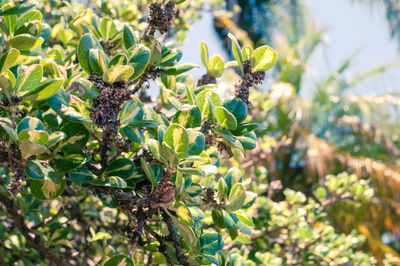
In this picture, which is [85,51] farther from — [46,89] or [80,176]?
[80,176]

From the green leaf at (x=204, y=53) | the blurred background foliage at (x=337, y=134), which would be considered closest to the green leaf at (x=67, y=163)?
the green leaf at (x=204, y=53)

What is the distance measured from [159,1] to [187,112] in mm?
286

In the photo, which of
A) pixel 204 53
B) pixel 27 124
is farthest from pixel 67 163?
pixel 204 53

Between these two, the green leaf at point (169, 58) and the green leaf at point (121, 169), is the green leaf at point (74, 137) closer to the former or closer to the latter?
the green leaf at point (121, 169)

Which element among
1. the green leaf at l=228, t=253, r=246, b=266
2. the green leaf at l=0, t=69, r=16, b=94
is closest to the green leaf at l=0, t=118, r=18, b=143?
the green leaf at l=0, t=69, r=16, b=94

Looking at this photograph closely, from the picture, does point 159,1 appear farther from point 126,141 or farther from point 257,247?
point 257,247

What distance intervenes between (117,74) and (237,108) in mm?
288

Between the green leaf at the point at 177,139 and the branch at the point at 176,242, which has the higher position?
the green leaf at the point at 177,139

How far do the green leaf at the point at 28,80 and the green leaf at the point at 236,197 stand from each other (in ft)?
1.59

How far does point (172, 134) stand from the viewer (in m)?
0.80

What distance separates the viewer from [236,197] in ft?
3.02

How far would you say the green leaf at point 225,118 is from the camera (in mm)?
847

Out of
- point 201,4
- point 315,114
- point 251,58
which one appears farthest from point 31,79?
point 315,114

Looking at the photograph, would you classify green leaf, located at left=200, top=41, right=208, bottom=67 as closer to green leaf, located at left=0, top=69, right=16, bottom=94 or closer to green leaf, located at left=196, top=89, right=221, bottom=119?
green leaf, located at left=196, top=89, right=221, bottom=119
